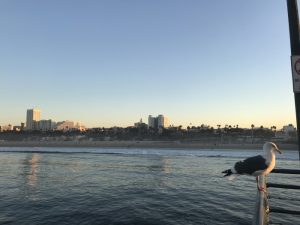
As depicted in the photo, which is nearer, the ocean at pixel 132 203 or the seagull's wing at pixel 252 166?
the seagull's wing at pixel 252 166

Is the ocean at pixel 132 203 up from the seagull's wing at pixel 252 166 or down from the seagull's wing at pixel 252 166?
down

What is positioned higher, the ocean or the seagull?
the seagull

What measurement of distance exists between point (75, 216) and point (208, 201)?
310 inches

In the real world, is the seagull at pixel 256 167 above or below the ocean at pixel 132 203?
above

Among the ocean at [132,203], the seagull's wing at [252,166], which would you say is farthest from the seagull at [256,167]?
the ocean at [132,203]

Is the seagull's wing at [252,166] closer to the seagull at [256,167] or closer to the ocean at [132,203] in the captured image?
the seagull at [256,167]

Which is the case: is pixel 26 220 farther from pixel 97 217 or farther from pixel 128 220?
pixel 128 220

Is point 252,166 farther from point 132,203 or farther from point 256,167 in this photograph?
point 132,203

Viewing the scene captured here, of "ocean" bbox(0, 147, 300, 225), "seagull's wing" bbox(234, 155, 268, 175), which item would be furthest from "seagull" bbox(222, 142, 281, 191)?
"ocean" bbox(0, 147, 300, 225)

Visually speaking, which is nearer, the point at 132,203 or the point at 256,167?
the point at 256,167

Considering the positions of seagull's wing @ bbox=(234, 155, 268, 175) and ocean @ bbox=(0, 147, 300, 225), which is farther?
ocean @ bbox=(0, 147, 300, 225)

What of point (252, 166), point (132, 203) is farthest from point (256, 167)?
point (132, 203)

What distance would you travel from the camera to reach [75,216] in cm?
1616

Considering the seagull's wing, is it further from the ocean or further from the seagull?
the ocean
